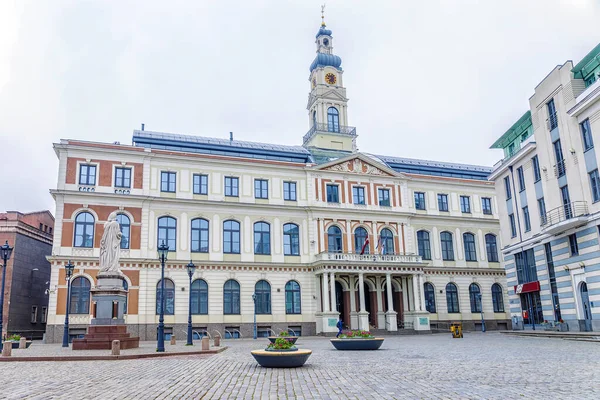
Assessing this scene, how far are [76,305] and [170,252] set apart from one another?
7.91m

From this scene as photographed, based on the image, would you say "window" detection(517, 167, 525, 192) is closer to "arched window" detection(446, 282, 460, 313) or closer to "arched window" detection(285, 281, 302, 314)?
"arched window" detection(446, 282, 460, 313)

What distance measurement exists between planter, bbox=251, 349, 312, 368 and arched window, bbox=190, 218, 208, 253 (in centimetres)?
2845

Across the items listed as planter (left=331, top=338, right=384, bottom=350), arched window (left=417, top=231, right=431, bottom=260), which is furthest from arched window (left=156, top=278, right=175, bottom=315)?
arched window (left=417, top=231, right=431, bottom=260)

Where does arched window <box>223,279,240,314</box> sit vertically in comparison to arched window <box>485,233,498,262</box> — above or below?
below

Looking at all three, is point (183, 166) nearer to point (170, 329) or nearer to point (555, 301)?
point (170, 329)

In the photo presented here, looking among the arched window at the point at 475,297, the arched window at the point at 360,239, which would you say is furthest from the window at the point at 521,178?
the arched window at the point at 475,297

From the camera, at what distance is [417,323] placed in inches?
1820

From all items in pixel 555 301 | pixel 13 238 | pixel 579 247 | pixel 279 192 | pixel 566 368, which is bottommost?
pixel 566 368

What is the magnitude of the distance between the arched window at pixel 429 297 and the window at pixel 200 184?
22457 mm

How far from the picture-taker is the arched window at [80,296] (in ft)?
130

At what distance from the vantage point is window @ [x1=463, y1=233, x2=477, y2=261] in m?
52.8

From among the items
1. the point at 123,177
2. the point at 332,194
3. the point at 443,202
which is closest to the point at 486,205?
the point at 443,202

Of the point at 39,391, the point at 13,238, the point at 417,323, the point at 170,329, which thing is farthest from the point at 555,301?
the point at 13,238

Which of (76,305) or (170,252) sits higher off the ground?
(170,252)
